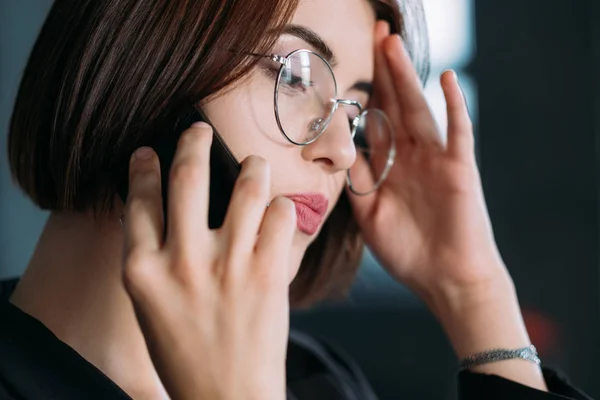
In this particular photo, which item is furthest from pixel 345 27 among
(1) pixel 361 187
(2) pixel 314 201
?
(1) pixel 361 187

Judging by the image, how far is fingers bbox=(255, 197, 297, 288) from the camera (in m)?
0.77

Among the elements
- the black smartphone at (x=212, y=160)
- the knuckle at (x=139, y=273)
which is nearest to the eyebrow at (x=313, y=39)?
the black smartphone at (x=212, y=160)

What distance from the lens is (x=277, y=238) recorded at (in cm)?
78

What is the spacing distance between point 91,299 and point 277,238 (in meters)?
0.36

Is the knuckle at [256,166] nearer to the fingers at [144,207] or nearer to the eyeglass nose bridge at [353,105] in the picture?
the fingers at [144,207]

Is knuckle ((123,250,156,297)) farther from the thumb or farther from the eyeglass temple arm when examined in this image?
the thumb

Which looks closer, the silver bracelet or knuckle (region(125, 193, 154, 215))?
knuckle (region(125, 193, 154, 215))

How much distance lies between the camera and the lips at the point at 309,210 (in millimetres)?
1079

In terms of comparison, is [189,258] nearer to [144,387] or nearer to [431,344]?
[144,387]

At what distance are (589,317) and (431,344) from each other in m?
0.44

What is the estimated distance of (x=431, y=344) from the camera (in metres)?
2.15

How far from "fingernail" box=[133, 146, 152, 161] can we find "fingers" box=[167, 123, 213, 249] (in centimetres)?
7

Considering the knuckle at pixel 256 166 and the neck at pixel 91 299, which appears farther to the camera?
the neck at pixel 91 299

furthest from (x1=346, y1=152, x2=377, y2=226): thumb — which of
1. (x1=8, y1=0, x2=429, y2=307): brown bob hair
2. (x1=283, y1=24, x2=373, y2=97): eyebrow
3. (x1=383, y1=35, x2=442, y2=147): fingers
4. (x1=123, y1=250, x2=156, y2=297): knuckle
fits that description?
(x1=123, y1=250, x2=156, y2=297): knuckle
